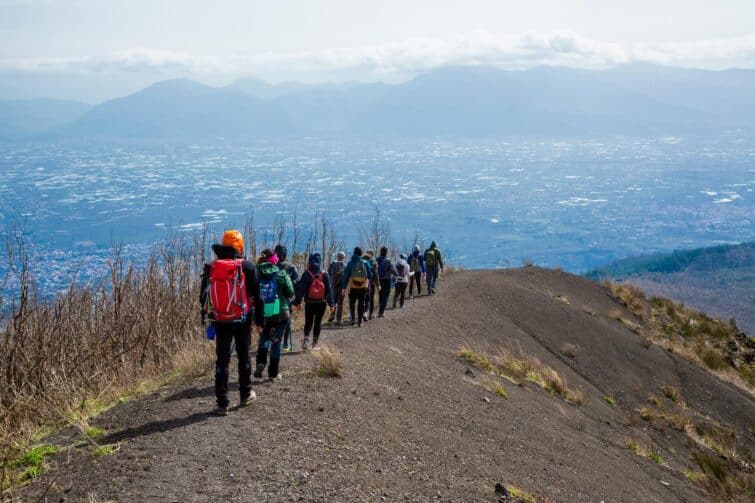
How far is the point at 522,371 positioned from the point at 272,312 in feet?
28.3

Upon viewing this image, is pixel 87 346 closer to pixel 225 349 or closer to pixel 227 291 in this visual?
pixel 225 349

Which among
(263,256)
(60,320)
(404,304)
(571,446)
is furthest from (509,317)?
(60,320)

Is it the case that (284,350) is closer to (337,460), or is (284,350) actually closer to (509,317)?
(337,460)

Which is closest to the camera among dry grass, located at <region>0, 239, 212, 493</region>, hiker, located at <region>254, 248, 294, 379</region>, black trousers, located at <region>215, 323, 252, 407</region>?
black trousers, located at <region>215, 323, 252, 407</region>

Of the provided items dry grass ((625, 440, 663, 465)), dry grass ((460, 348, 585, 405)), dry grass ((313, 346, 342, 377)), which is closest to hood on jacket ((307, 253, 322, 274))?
dry grass ((313, 346, 342, 377))

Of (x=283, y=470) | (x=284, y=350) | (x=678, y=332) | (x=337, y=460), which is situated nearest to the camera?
(x=283, y=470)

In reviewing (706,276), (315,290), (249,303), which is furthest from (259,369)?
(706,276)

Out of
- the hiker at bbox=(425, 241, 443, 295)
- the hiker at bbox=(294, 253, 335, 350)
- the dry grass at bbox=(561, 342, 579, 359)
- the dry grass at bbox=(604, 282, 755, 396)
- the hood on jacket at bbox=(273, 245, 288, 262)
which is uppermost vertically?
the hood on jacket at bbox=(273, 245, 288, 262)

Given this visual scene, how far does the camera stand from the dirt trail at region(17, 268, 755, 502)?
6.29m

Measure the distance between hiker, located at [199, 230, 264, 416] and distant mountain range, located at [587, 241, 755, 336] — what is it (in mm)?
83326

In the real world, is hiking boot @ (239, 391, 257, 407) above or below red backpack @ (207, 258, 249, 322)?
below

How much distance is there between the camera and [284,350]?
463 inches

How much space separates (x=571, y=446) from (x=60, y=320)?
30.0ft

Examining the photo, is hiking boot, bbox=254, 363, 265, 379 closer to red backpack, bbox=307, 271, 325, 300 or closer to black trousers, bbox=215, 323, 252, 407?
black trousers, bbox=215, 323, 252, 407
